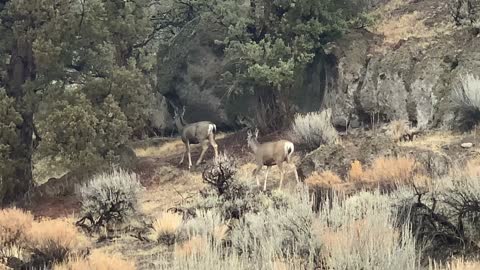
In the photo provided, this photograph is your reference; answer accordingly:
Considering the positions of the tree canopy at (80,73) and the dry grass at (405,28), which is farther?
the dry grass at (405,28)

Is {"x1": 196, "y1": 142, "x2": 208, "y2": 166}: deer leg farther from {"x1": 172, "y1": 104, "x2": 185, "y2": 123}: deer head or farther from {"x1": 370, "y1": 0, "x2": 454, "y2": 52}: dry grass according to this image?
{"x1": 370, "y1": 0, "x2": 454, "y2": 52}: dry grass

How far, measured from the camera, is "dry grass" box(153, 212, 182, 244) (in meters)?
10.7

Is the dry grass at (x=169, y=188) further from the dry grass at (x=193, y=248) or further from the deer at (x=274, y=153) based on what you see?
the dry grass at (x=193, y=248)

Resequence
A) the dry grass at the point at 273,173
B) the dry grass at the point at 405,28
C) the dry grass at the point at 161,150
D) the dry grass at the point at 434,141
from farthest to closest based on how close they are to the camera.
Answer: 1. the dry grass at the point at 161,150
2. the dry grass at the point at 405,28
3. the dry grass at the point at 273,173
4. the dry grass at the point at 434,141

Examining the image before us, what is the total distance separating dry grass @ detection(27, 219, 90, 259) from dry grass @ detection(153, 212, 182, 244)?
1.35 metres

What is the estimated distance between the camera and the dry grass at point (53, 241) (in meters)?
8.81

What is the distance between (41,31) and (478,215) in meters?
14.5

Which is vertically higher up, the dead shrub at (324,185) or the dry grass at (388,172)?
the dry grass at (388,172)

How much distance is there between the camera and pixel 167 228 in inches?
438

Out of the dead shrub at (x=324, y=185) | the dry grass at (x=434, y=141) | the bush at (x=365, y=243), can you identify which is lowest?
the bush at (x=365, y=243)

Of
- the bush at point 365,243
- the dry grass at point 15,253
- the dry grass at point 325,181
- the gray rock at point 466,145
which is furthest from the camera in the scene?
the gray rock at point 466,145

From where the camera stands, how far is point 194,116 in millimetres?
27016

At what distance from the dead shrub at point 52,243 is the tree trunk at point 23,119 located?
8.77m

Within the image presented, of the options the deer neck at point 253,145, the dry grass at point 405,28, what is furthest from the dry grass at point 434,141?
the dry grass at point 405,28
